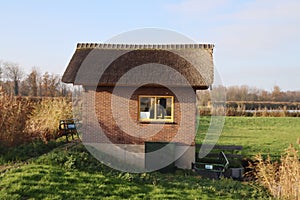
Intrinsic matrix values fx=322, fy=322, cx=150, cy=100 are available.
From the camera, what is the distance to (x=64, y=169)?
928cm

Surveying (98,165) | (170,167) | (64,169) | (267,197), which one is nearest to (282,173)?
(267,197)

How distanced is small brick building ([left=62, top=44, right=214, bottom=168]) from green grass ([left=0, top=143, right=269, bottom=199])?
9.79ft

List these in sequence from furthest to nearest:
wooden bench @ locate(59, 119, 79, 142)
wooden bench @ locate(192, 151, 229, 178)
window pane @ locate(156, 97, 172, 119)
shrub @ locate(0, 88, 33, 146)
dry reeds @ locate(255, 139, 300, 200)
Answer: wooden bench @ locate(59, 119, 79, 142), window pane @ locate(156, 97, 172, 119), wooden bench @ locate(192, 151, 229, 178), shrub @ locate(0, 88, 33, 146), dry reeds @ locate(255, 139, 300, 200)

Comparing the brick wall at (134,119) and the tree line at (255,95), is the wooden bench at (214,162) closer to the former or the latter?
the brick wall at (134,119)

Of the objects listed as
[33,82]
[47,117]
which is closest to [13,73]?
[33,82]

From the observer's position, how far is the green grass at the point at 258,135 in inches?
698

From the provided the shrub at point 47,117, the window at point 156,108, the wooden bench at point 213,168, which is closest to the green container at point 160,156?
the wooden bench at point 213,168

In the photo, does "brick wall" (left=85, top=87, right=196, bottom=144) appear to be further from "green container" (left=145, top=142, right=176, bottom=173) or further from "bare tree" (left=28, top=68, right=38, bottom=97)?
"bare tree" (left=28, top=68, right=38, bottom=97)

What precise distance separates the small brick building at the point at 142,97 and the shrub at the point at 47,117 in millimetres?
1972

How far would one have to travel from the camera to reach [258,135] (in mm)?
23406

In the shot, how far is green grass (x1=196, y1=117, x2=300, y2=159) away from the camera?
58.1 feet

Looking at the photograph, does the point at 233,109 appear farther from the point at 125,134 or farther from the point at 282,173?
the point at 282,173

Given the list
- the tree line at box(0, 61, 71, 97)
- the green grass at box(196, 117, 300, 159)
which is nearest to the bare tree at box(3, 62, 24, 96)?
the tree line at box(0, 61, 71, 97)

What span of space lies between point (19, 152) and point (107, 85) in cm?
424
